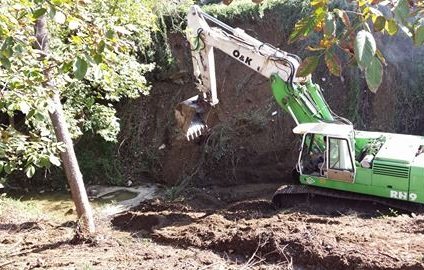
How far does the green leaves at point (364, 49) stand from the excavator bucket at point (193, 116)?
7491mm

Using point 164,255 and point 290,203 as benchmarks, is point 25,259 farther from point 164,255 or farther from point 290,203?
point 290,203

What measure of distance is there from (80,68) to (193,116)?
6.43 m

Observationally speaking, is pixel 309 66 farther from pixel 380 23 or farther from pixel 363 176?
pixel 363 176

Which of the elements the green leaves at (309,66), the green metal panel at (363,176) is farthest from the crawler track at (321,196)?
the green leaves at (309,66)

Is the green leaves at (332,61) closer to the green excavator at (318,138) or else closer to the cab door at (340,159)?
the green excavator at (318,138)

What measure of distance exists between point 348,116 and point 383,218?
4.54 m

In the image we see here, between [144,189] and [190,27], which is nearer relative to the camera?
[190,27]

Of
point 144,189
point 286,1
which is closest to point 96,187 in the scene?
point 144,189

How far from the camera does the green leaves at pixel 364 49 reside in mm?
1234

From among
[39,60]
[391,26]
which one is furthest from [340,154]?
[391,26]

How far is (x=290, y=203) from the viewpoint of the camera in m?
8.62

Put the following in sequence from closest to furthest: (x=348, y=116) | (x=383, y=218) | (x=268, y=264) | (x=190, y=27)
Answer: (x=268, y=264) < (x=383, y=218) < (x=190, y=27) < (x=348, y=116)

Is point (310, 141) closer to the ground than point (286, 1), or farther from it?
closer to the ground

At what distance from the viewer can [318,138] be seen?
825cm
